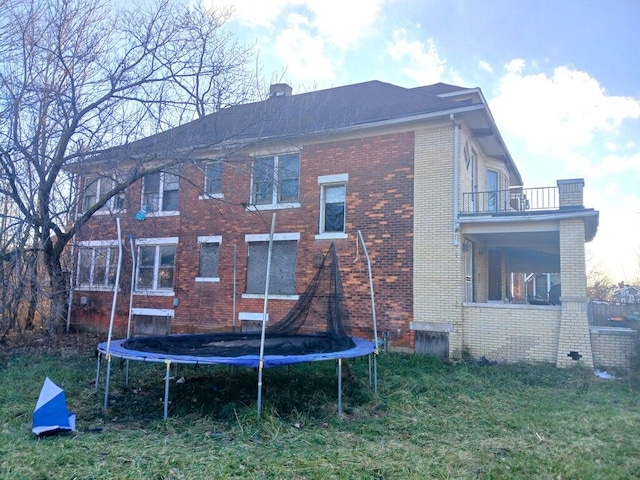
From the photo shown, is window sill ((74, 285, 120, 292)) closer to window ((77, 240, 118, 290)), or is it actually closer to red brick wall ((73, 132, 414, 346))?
window ((77, 240, 118, 290))

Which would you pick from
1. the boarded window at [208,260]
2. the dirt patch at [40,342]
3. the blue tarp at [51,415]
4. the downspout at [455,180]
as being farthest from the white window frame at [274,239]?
the blue tarp at [51,415]

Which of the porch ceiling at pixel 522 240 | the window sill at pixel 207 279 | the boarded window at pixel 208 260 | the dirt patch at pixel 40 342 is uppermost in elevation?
the porch ceiling at pixel 522 240

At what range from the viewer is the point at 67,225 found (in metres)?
A: 12.4

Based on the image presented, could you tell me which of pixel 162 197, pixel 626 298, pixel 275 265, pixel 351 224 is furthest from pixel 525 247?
pixel 162 197

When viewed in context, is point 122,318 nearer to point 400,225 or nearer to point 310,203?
point 310,203

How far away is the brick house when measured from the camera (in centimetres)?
1104

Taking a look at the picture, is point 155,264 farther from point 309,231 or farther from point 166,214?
point 309,231

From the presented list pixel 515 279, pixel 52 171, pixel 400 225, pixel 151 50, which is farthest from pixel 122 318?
pixel 515 279

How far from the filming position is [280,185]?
1334cm

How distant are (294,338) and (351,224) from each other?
4106mm

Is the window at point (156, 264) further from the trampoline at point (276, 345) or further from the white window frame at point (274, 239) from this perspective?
the trampoline at point (276, 345)

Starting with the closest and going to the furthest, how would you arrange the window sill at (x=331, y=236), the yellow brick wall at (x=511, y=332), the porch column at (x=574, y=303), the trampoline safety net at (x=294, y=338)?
the trampoline safety net at (x=294, y=338) < the porch column at (x=574, y=303) < the yellow brick wall at (x=511, y=332) < the window sill at (x=331, y=236)

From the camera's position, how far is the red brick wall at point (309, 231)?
1201cm

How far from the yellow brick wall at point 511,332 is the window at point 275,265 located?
4.96 metres
